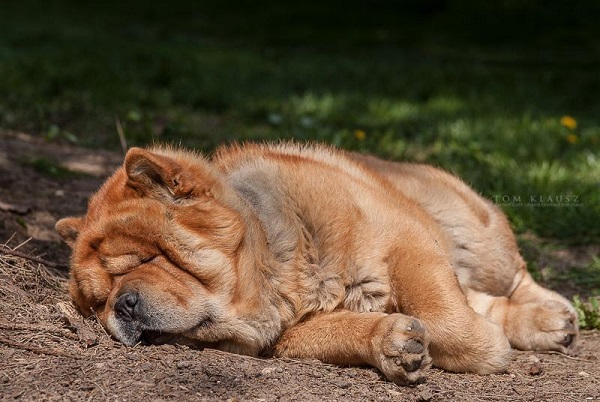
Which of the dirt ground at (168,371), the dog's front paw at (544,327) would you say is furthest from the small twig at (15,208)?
the dog's front paw at (544,327)

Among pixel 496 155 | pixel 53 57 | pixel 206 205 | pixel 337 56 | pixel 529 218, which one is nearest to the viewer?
pixel 206 205

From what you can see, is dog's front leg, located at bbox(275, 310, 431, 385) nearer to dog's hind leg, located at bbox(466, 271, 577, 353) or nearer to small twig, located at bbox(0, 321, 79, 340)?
small twig, located at bbox(0, 321, 79, 340)

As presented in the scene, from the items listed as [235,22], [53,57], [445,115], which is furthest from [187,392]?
[235,22]

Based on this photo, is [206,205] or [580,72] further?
[580,72]

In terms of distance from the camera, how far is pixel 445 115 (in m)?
9.59

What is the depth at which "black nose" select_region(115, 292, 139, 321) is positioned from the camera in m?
3.62

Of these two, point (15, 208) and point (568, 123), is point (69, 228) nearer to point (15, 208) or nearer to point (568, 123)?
point (15, 208)

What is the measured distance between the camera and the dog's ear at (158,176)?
3.77 m

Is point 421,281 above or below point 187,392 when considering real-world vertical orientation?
above

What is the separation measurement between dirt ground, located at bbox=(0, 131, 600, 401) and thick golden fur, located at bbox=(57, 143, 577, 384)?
96mm

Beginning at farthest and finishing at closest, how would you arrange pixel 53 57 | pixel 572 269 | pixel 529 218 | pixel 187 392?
pixel 53 57
pixel 529 218
pixel 572 269
pixel 187 392

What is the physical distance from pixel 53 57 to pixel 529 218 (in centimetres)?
744

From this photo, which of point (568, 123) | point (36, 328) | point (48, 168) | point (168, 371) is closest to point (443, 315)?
point (168, 371)

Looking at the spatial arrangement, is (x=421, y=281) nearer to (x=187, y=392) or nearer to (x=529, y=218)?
(x=187, y=392)
